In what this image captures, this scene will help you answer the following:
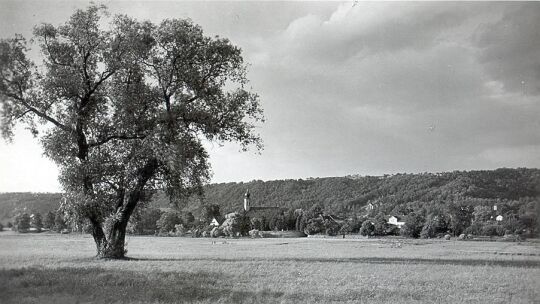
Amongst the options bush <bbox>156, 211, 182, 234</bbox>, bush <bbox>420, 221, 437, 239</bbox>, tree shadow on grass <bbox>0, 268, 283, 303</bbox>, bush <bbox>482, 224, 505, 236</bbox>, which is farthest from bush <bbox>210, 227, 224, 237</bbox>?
tree shadow on grass <bbox>0, 268, 283, 303</bbox>

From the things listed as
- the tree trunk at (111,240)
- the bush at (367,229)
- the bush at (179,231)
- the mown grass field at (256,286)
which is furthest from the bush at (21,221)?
the bush at (367,229)

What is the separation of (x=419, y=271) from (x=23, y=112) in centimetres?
2276

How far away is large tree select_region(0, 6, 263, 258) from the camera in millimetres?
25703

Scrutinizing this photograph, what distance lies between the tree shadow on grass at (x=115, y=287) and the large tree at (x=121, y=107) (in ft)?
21.2

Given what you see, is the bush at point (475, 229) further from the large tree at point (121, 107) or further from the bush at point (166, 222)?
the large tree at point (121, 107)

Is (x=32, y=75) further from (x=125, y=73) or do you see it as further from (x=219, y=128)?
(x=219, y=128)

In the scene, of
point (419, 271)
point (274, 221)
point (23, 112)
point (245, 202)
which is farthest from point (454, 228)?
point (23, 112)

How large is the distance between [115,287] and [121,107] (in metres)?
13.5

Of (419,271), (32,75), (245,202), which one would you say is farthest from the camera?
(245,202)

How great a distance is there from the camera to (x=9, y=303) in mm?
13531

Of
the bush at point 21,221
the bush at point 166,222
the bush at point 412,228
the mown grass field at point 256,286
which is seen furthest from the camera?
the bush at point 166,222

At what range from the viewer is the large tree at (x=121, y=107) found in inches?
1012

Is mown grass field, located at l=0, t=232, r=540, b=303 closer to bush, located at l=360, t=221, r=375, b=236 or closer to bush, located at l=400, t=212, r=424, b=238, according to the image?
bush, located at l=400, t=212, r=424, b=238

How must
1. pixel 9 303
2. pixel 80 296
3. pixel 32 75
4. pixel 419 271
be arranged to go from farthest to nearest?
1. pixel 32 75
2. pixel 419 271
3. pixel 80 296
4. pixel 9 303
